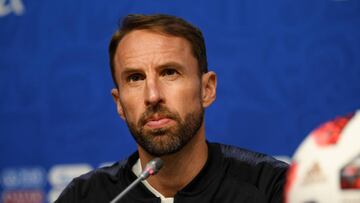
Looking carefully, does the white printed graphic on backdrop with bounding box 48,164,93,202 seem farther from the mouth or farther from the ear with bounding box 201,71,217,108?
the mouth

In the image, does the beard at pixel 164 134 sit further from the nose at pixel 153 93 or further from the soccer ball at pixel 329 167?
the soccer ball at pixel 329 167

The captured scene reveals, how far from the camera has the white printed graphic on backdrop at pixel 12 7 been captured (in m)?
2.72

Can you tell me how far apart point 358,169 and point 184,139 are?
0.87 meters

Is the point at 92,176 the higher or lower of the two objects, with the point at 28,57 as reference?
lower

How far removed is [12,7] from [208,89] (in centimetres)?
132

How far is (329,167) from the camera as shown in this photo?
33.3 inches

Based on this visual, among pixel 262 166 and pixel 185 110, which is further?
pixel 262 166

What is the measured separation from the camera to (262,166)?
1.81 metres

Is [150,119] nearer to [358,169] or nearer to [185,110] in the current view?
[185,110]

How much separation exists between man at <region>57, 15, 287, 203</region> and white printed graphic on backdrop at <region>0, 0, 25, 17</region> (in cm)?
108

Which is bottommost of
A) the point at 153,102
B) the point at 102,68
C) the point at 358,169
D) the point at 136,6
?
the point at 358,169

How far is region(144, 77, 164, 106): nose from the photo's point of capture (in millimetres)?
1584

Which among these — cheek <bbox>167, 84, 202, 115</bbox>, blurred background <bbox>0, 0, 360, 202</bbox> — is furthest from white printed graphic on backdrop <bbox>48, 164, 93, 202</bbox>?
cheek <bbox>167, 84, 202, 115</bbox>

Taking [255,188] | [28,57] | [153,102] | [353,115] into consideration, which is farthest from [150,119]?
[28,57]
